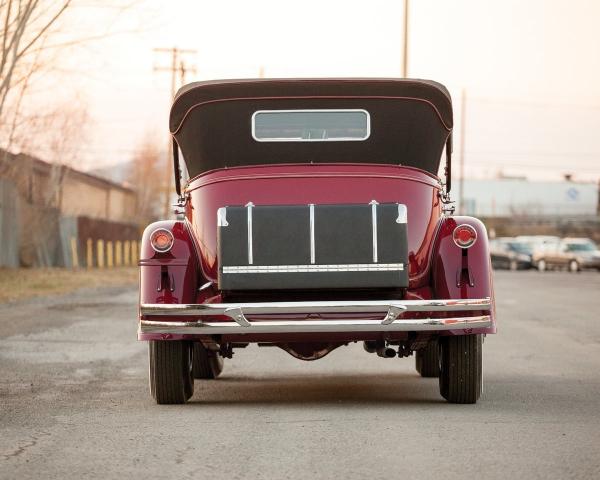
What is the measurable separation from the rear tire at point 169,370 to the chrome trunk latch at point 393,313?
58.8 inches

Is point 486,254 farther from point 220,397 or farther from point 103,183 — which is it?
point 103,183

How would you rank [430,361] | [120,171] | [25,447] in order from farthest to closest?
1. [120,171]
2. [430,361]
3. [25,447]

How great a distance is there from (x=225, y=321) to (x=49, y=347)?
6.33m

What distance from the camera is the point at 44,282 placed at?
106ft

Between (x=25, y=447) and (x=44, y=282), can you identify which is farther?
(x=44, y=282)

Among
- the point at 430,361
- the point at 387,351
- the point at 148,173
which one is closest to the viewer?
the point at 387,351

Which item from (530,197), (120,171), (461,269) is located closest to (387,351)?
(461,269)

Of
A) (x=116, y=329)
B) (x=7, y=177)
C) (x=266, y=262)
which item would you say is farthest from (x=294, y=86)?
(x=7, y=177)

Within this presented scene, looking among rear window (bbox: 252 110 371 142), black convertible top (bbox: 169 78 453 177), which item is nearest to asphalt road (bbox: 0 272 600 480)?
black convertible top (bbox: 169 78 453 177)

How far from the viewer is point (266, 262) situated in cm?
794

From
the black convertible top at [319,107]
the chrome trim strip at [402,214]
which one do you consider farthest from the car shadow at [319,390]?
the black convertible top at [319,107]

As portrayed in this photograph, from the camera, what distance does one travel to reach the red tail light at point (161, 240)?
27.1ft

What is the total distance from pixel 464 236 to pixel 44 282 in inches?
1000

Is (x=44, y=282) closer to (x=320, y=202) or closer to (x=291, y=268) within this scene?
(x=320, y=202)
